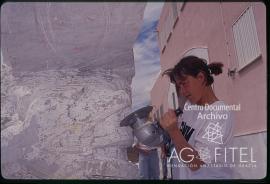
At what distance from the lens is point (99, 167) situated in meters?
2.20

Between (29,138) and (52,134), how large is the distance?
18cm

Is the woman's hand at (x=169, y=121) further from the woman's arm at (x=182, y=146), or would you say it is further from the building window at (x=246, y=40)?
the building window at (x=246, y=40)

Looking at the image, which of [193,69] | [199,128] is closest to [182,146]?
[199,128]

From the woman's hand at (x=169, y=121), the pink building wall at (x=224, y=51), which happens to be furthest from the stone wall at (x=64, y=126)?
the pink building wall at (x=224, y=51)

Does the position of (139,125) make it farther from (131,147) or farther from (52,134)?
(52,134)

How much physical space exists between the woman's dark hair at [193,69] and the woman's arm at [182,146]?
30 cm

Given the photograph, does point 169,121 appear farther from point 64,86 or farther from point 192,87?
point 64,86

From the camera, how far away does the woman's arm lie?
2117 mm

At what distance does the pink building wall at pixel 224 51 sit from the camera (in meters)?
2.13

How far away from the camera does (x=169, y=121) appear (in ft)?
7.09

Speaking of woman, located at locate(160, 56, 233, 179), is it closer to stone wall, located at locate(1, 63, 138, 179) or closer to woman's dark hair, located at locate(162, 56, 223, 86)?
woman's dark hair, located at locate(162, 56, 223, 86)

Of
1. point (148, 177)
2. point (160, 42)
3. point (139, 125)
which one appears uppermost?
point (160, 42)

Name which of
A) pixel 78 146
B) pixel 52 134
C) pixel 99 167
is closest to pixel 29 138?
pixel 52 134

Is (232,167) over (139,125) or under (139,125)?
under
